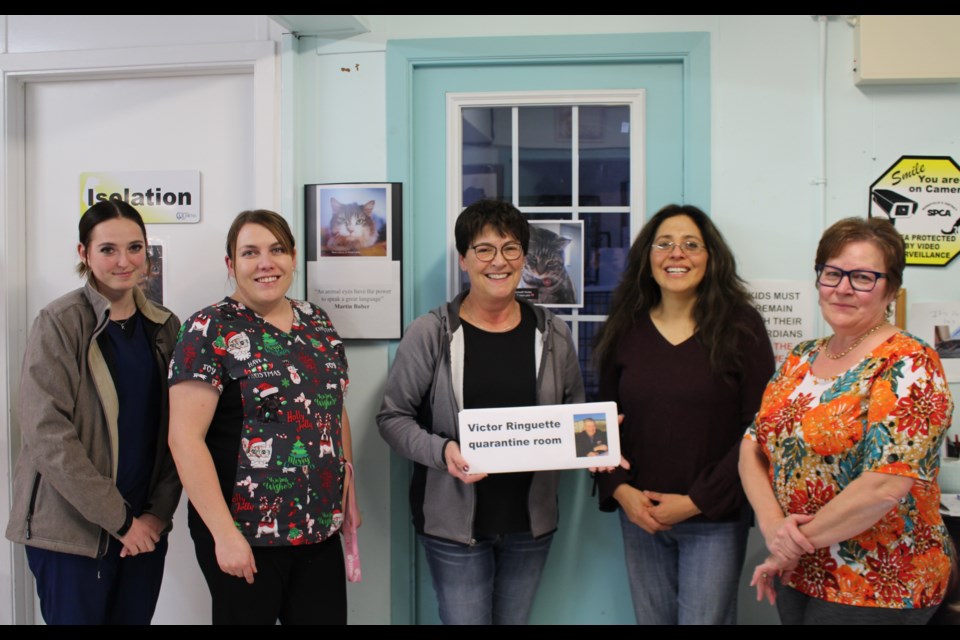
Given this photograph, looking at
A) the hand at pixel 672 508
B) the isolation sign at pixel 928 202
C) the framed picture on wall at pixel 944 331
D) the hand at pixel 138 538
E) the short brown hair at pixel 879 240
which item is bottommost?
the hand at pixel 138 538

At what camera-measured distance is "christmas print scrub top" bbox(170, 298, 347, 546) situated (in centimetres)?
160

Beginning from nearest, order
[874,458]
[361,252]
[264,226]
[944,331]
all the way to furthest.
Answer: [874,458] → [264,226] → [944,331] → [361,252]

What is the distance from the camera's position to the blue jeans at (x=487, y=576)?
73.2 inches

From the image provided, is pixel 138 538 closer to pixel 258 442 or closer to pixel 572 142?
pixel 258 442

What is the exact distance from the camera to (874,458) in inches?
52.0

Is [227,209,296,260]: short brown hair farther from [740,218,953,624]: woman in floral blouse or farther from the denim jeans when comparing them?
the denim jeans

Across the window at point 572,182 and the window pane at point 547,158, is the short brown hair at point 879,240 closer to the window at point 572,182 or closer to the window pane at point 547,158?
the window at point 572,182

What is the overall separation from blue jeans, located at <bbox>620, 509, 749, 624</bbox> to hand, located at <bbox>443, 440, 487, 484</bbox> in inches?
21.3

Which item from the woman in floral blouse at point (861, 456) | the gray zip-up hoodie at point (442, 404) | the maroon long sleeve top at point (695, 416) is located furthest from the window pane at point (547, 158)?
the woman in floral blouse at point (861, 456)

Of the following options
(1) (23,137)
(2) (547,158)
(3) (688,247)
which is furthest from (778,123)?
(1) (23,137)

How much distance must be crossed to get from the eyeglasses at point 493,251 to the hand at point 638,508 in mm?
758

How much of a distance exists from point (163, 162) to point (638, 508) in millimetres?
2102
